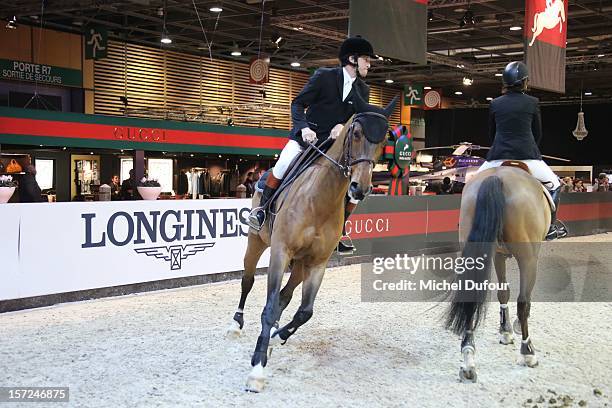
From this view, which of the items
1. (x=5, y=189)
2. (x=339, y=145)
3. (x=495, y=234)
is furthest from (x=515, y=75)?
(x=5, y=189)

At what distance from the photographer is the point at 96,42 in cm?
1800

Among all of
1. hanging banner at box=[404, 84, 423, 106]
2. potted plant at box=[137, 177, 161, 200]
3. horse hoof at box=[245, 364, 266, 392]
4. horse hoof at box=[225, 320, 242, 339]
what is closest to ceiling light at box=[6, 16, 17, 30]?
potted plant at box=[137, 177, 161, 200]

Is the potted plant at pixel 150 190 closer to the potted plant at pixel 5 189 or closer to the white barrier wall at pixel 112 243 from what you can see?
the white barrier wall at pixel 112 243

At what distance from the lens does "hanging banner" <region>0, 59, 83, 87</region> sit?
1752 centimetres

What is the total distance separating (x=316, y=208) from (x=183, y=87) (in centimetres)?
1842

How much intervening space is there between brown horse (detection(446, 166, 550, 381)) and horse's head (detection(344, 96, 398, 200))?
1243 mm

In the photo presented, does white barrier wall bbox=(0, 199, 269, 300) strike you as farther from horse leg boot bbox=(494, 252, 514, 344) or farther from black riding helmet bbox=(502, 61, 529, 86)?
black riding helmet bbox=(502, 61, 529, 86)

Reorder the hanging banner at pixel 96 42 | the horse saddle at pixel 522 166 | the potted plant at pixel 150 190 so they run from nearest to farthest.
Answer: the horse saddle at pixel 522 166
the potted plant at pixel 150 190
the hanging banner at pixel 96 42

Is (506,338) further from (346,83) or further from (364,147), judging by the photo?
(346,83)

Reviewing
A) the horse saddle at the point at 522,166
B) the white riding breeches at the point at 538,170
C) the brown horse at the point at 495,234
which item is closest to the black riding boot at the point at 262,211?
the brown horse at the point at 495,234

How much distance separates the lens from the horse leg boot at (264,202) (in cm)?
563

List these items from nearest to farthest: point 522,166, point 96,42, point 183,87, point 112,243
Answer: point 522,166, point 112,243, point 96,42, point 183,87

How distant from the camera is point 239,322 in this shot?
251 inches

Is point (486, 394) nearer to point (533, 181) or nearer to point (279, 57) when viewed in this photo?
point (533, 181)
